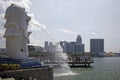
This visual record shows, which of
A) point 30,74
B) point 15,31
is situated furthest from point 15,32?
point 30,74

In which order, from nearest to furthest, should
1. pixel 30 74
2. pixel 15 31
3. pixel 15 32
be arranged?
pixel 30 74
pixel 15 32
pixel 15 31

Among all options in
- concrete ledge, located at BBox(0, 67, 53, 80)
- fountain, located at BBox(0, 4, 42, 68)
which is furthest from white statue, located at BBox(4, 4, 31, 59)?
concrete ledge, located at BBox(0, 67, 53, 80)

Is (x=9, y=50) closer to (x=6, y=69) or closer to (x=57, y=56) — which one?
(x=6, y=69)

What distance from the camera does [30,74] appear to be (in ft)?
119

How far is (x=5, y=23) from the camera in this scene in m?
44.5

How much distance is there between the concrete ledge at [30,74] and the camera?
3294cm

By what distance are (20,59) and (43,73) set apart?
5.23m

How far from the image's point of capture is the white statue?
4369 cm

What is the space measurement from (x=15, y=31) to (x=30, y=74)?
9931mm

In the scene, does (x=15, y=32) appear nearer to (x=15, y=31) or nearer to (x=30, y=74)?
(x=15, y=31)

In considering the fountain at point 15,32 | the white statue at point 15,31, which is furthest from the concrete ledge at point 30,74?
the white statue at point 15,31

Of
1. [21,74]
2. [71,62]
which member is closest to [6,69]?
[21,74]

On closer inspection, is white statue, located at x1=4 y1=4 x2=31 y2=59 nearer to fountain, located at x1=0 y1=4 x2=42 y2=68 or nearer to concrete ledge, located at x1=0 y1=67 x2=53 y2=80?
fountain, located at x1=0 y1=4 x2=42 y2=68

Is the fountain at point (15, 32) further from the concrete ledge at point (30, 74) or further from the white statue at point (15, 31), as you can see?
the concrete ledge at point (30, 74)
